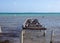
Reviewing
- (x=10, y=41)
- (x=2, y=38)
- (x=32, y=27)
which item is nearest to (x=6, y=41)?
(x=10, y=41)

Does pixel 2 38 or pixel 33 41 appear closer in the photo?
pixel 33 41

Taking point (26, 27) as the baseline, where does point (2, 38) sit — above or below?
below

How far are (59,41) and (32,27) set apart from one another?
2.55 meters

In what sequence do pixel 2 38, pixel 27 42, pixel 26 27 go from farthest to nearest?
1. pixel 2 38
2. pixel 27 42
3. pixel 26 27

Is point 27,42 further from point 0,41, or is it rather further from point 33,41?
point 0,41

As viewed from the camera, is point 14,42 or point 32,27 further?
point 14,42

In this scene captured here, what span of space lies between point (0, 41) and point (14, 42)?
2.79 ft

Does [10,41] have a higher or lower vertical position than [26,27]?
lower

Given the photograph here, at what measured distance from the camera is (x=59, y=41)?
9.80 metres

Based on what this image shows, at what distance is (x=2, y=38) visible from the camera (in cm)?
1047

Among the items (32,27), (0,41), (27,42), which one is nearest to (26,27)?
(32,27)

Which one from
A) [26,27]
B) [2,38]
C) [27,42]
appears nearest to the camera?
[26,27]

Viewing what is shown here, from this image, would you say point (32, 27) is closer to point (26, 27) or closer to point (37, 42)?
point (26, 27)

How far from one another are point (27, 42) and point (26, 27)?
1654 mm
